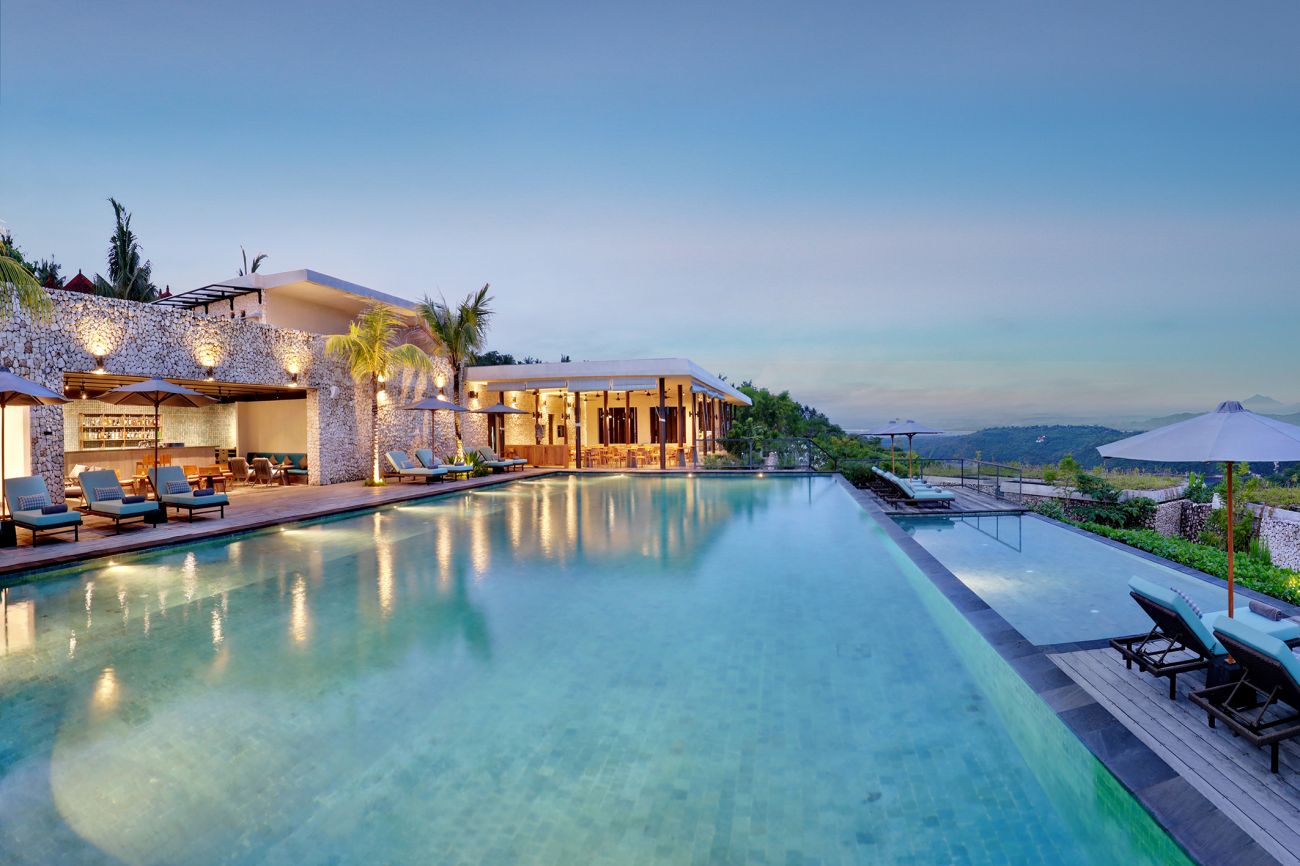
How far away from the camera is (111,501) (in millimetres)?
8945

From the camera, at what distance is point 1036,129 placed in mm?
13266

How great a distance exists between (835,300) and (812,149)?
9743 mm

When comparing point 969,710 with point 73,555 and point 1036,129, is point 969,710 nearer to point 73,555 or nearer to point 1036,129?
point 73,555

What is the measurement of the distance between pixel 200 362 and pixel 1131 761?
1515 centimetres

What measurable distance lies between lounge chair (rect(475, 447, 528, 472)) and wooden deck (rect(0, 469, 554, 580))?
196 cm

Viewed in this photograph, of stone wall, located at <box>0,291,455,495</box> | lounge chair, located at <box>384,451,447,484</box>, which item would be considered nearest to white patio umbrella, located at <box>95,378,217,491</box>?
stone wall, located at <box>0,291,455,495</box>

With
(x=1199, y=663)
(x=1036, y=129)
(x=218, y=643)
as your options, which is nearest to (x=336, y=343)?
(x=218, y=643)

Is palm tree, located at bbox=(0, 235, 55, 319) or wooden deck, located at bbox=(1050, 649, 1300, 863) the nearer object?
wooden deck, located at bbox=(1050, 649, 1300, 863)

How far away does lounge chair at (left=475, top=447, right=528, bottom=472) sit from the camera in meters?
17.6

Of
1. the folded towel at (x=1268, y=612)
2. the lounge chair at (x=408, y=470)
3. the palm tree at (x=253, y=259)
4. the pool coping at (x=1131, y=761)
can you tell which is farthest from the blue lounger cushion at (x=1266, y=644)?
the palm tree at (x=253, y=259)

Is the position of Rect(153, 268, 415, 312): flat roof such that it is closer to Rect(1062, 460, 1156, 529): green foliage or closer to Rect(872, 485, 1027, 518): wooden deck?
Rect(872, 485, 1027, 518): wooden deck

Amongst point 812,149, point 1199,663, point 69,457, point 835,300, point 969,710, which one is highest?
point 812,149

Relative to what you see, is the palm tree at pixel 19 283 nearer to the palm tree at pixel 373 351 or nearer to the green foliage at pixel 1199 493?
the palm tree at pixel 373 351

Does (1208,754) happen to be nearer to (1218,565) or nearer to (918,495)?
(1218,565)
